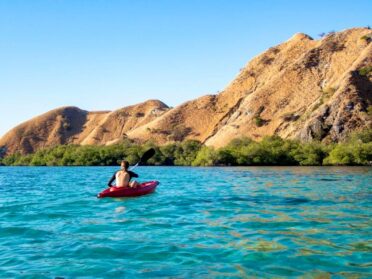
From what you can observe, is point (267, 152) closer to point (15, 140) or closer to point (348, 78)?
point (348, 78)

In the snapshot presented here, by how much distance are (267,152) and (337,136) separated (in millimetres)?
16134

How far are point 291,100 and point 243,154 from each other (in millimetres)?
36032

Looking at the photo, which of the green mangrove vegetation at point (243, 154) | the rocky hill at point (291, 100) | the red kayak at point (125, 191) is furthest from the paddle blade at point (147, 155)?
the rocky hill at point (291, 100)

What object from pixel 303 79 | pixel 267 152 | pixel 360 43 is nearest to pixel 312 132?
pixel 267 152

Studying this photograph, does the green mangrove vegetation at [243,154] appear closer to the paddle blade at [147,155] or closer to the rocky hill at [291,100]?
the rocky hill at [291,100]

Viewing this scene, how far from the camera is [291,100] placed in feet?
377

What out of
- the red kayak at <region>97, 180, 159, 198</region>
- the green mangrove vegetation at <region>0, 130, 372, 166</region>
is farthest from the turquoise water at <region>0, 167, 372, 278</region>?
the green mangrove vegetation at <region>0, 130, 372, 166</region>

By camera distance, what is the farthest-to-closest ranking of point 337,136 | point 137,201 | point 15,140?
point 15,140 → point 337,136 → point 137,201

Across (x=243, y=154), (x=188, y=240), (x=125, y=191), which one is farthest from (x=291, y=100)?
(x=188, y=240)

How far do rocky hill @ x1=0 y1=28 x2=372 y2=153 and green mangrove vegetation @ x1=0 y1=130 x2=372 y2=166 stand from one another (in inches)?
324

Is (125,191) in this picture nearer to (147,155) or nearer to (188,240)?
(147,155)

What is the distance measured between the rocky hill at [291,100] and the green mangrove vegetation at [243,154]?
27.0 ft

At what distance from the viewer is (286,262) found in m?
9.12

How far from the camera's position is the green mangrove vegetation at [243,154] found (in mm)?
72556
